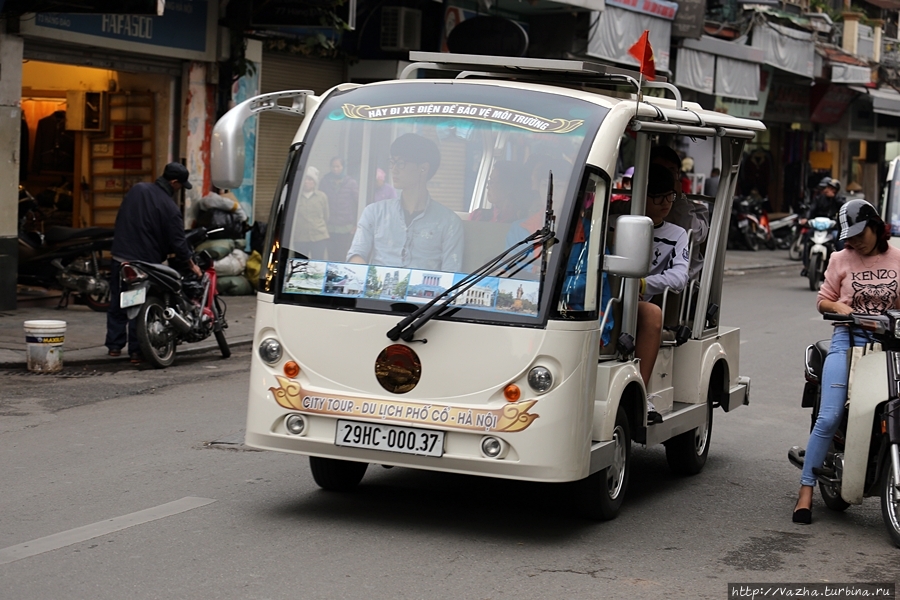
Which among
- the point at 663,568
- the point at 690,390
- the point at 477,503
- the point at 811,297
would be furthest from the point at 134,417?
the point at 811,297

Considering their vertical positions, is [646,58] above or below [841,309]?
above

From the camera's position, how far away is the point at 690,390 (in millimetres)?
7934

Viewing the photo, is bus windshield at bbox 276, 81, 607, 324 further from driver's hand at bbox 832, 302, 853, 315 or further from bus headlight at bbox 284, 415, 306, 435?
driver's hand at bbox 832, 302, 853, 315

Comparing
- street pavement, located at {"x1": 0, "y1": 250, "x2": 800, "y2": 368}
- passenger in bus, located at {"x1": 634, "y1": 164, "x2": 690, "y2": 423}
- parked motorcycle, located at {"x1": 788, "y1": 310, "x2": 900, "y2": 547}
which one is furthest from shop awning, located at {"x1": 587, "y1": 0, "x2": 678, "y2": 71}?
parked motorcycle, located at {"x1": 788, "y1": 310, "x2": 900, "y2": 547}

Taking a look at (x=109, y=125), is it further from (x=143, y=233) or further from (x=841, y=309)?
(x=841, y=309)

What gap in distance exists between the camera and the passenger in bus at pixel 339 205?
6336mm

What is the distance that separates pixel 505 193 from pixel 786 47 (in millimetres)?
27985

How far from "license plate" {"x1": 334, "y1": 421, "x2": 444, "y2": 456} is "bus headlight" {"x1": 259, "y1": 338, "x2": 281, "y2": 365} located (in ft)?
1.57

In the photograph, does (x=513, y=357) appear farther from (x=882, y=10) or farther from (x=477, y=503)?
(x=882, y=10)

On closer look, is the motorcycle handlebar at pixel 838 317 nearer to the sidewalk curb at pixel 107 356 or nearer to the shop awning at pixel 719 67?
the sidewalk curb at pixel 107 356

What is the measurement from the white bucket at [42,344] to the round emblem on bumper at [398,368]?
5.90m

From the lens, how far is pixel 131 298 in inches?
447

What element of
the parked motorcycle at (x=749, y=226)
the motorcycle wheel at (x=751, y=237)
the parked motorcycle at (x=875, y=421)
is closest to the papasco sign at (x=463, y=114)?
the parked motorcycle at (x=875, y=421)

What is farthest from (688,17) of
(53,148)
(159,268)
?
(159,268)
